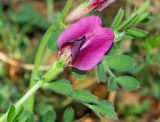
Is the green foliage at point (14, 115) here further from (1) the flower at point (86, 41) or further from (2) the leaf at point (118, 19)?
(2) the leaf at point (118, 19)

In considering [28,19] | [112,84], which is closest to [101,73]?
[112,84]

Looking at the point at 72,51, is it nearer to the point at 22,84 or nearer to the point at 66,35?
the point at 66,35

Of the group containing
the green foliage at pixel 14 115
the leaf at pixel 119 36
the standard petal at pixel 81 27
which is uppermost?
the standard petal at pixel 81 27

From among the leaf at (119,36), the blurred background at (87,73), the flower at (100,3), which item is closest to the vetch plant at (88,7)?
the flower at (100,3)

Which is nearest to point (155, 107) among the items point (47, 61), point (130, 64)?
point (47, 61)

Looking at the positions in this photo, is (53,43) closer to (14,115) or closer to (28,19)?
(14,115)

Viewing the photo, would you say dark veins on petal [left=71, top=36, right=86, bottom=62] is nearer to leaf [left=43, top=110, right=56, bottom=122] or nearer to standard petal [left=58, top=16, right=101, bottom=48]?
standard petal [left=58, top=16, right=101, bottom=48]
